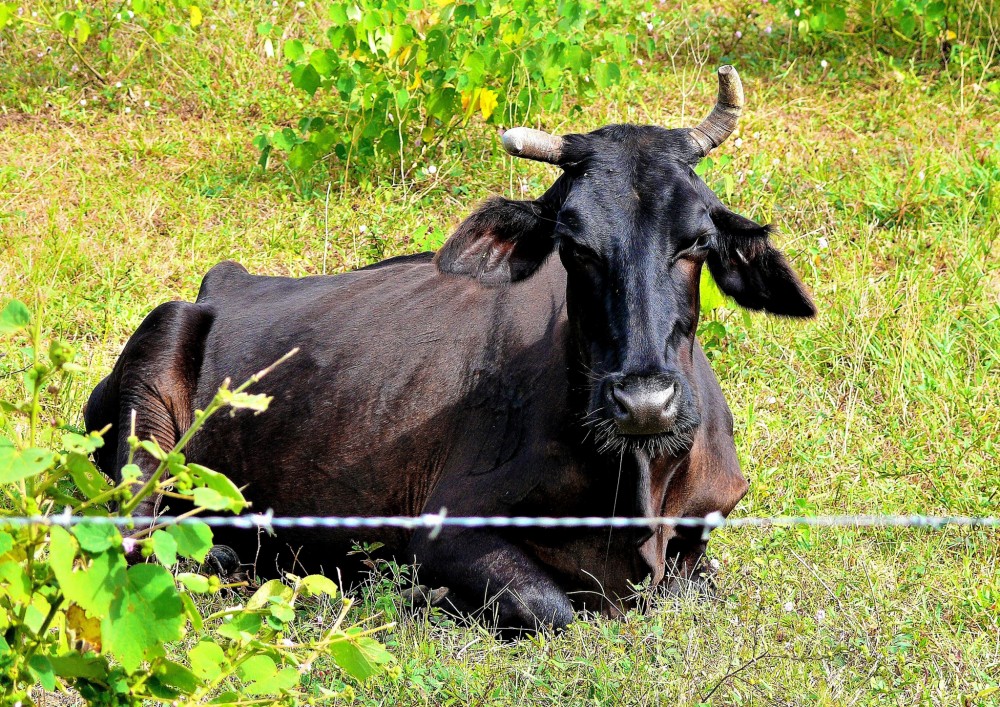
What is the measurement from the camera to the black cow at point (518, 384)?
436 centimetres

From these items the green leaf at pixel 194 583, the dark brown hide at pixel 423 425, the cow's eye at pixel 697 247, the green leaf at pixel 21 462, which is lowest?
the dark brown hide at pixel 423 425

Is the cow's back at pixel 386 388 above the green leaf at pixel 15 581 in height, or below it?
below

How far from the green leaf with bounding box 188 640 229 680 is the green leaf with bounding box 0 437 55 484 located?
0.61m

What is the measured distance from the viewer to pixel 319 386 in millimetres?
5602

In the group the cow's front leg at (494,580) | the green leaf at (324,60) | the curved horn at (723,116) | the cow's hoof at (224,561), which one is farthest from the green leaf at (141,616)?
the green leaf at (324,60)

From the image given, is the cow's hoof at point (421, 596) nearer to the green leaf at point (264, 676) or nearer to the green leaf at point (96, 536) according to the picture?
the green leaf at point (264, 676)

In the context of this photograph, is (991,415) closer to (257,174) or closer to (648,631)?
(648,631)

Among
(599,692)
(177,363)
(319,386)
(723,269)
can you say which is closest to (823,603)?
(599,692)

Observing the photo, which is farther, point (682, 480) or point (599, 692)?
point (682, 480)

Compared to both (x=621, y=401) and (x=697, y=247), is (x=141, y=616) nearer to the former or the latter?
(x=621, y=401)

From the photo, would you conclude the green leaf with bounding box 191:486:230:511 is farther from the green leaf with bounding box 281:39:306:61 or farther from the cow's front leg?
the green leaf with bounding box 281:39:306:61

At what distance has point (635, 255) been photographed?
4.29 m

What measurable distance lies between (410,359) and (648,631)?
72.3 inches

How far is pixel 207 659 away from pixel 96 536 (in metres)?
0.50
